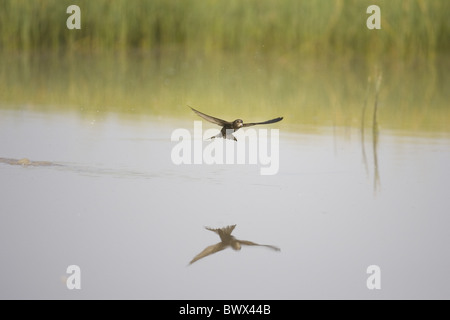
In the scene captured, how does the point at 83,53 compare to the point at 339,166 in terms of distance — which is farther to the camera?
the point at 83,53

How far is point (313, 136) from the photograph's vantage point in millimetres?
4922

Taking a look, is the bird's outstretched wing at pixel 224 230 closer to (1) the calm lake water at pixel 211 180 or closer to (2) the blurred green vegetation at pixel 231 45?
(1) the calm lake water at pixel 211 180

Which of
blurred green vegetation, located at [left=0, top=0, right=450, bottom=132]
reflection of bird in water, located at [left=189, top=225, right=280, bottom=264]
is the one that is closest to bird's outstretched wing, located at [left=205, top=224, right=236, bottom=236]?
reflection of bird in water, located at [left=189, top=225, right=280, bottom=264]

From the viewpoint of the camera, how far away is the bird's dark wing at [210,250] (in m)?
3.00

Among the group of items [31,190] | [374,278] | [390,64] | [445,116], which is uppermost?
[390,64]

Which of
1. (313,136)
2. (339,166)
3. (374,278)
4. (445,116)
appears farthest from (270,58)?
(374,278)

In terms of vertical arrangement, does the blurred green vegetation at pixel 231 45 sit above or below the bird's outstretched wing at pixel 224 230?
above

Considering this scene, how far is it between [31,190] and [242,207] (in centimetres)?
91

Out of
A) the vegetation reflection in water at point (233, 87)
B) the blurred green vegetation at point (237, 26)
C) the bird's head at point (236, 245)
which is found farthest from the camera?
the blurred green vegetation at point (237, 26)

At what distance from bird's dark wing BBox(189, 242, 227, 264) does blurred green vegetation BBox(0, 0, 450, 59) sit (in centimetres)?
529

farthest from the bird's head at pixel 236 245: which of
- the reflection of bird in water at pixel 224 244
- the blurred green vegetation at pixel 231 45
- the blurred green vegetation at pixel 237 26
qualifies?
the blurred green vegetation at pixel 237 26

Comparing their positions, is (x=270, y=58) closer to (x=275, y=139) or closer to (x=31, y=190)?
(x=275, y=139)

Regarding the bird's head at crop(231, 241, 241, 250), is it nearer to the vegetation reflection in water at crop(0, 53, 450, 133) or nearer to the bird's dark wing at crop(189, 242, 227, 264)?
the bird's dark wing at crop(189, 242, 227, 264)

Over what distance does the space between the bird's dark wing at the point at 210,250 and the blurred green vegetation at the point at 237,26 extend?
5.29m
